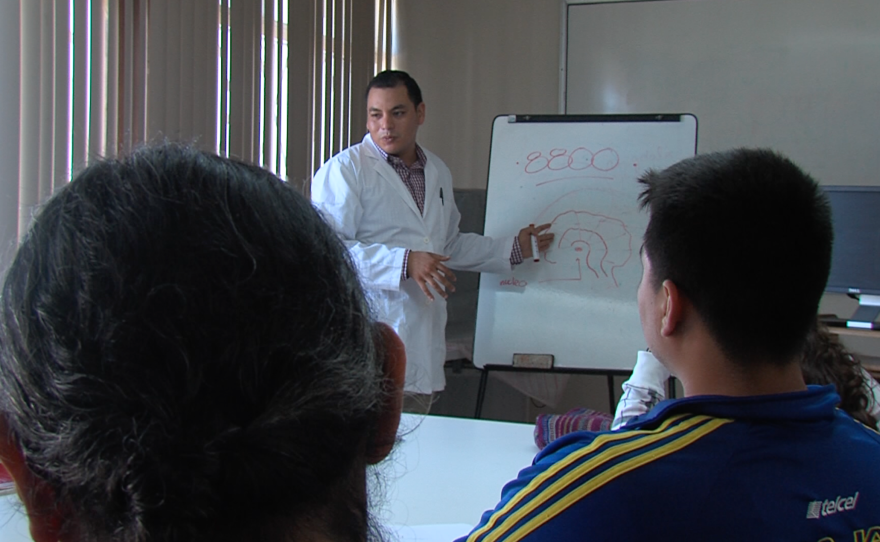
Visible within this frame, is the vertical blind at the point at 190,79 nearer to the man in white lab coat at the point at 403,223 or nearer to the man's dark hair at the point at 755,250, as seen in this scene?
the man in white lab coat at the point at 403,223

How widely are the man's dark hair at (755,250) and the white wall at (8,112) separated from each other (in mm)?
1580

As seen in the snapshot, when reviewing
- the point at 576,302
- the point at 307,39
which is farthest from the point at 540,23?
the point at 576,302

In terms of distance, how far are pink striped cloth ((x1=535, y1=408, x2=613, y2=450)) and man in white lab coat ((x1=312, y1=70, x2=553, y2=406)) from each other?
0.97 metres

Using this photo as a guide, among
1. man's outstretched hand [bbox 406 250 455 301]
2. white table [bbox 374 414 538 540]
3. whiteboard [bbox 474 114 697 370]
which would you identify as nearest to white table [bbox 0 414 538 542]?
white table [bbox 374 414 538 540]

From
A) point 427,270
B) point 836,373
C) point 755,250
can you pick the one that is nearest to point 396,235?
point 427,270

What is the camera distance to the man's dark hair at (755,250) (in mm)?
815

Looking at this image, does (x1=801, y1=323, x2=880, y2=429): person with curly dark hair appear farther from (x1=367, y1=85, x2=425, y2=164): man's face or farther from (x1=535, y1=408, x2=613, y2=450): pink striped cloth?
(x1=367, y1=85, x2=425, y2=164): man's face

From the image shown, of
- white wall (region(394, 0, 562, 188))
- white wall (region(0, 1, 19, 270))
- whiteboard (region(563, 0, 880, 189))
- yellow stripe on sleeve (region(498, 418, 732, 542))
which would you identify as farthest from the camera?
white wall (region(394, 0, 562, 188))

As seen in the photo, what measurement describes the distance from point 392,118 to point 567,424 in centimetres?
151

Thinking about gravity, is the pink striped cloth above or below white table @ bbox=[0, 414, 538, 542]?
above

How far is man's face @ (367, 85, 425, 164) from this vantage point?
263 cm

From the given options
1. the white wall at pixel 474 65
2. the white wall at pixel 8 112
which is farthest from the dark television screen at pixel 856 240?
the white wall at pixel 8 112

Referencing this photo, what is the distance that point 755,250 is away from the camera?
0.82 m

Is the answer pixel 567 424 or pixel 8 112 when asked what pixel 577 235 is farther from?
pixel 8 112
